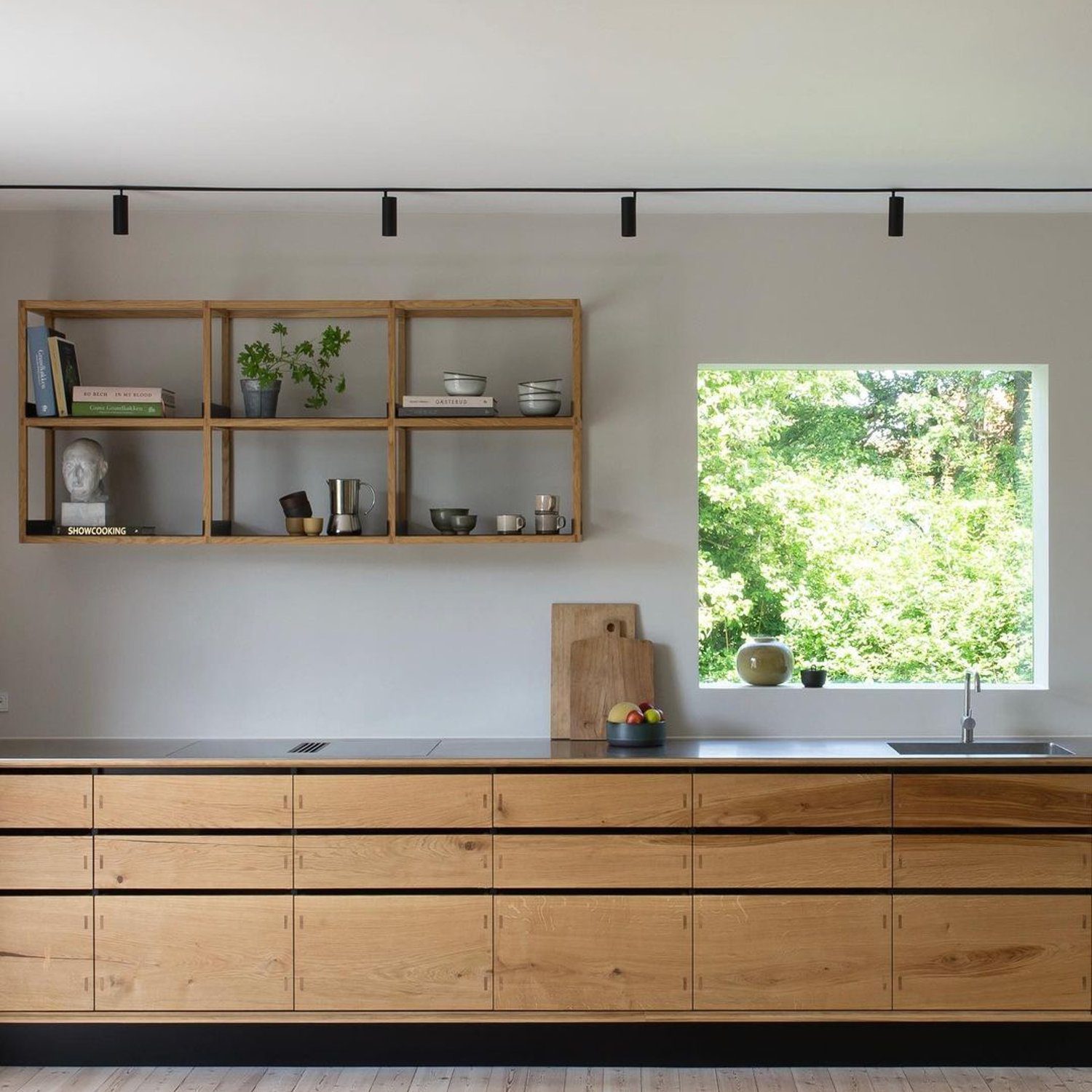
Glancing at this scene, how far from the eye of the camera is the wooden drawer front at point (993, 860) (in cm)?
336

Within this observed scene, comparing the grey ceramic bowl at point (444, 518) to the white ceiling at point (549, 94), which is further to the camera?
the grey ceramic bowl at point (444, 518)

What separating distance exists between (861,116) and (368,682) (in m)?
2.40

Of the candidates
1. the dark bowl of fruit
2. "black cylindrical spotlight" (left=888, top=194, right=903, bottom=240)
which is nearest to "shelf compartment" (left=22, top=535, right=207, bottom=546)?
the dark bowl of fruit

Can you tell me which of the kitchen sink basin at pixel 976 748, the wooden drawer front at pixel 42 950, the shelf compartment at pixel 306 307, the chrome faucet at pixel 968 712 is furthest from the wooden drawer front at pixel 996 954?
the shelf compartment at pixel 306 307

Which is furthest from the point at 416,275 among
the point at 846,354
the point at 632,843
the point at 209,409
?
the point at 632,843

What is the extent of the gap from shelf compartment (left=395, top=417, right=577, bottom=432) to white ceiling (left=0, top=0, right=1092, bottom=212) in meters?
0.76

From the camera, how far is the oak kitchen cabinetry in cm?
336

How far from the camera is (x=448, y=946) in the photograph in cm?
337

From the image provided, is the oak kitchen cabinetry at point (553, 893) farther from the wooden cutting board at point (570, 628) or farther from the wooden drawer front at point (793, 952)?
the wooden cutting board at point (570, 628)

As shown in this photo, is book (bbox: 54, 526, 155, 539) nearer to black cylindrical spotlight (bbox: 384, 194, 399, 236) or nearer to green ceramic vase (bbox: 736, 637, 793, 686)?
black cylindrical spotlight (bbox: 384, 194, 399, 236)

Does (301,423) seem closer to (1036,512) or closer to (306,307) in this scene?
(306,307)

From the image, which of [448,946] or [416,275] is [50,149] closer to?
[416,275]

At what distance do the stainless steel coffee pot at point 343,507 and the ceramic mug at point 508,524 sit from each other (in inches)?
18.8

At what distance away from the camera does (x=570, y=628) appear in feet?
12.9
